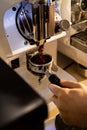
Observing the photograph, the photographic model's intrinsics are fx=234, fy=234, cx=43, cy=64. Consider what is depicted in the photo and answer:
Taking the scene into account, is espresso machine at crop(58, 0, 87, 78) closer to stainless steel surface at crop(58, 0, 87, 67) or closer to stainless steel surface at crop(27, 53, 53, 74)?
stainless steel surface at crop(58, 0, 87, 67)

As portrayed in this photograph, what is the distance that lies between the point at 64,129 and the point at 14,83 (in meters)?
0.29

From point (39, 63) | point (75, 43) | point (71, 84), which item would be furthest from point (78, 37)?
point (71, 84)

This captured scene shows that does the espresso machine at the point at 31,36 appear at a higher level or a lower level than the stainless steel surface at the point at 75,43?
higher

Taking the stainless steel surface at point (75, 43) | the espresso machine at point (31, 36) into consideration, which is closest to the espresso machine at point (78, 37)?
the stainless steel surface at point (75, 43)

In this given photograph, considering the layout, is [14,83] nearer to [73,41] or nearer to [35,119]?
[35,119]

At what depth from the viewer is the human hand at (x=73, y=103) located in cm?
44

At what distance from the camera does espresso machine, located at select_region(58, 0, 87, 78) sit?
0.94 meters

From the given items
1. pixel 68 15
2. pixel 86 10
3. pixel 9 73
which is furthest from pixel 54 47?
pixel 9 73

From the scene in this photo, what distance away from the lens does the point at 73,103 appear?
0.44 m

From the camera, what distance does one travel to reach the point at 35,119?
0.83ft

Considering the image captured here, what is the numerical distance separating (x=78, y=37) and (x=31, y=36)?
0.39 m

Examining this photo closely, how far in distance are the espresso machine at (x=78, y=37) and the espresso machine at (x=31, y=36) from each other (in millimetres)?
234

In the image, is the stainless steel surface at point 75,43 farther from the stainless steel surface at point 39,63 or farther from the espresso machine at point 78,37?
the stainless steel surface at point 39,63

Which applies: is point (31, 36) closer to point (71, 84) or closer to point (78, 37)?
point (71, 84)
